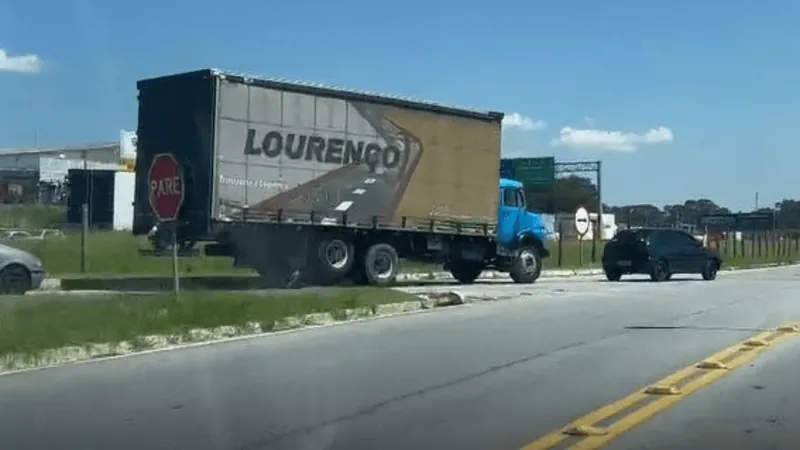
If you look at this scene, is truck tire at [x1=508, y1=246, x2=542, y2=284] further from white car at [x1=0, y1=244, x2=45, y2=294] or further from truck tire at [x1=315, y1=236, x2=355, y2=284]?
white car at [x1=0, y1=244, x2=45, y2=294]

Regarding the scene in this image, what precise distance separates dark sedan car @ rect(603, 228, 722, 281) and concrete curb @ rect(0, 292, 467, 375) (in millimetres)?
12719

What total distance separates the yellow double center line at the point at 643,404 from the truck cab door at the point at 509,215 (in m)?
15.7

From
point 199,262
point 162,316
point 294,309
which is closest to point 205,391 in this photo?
point 162,316

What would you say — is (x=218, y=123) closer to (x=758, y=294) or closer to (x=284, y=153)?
(x=284, y=153)

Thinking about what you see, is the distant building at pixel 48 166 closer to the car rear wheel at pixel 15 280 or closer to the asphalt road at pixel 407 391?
the car rear wheel at pixel 15 280

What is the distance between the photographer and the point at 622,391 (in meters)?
10.6

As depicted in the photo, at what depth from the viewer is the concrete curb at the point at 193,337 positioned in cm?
1238

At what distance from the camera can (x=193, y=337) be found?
589 inches

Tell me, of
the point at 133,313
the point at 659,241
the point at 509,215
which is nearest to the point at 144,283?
the point at 509,215

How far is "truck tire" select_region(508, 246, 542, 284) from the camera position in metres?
30.3

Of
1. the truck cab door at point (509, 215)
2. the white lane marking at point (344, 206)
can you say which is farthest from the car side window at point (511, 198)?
the white lane marking at point (344, 206)

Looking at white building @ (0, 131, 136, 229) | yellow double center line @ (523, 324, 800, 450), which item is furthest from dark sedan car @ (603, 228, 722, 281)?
white building @ (0, 131, 136, 229)

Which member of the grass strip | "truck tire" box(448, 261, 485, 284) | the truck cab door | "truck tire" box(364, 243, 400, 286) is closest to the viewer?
the grass strip

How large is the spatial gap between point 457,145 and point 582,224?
15.3 m
